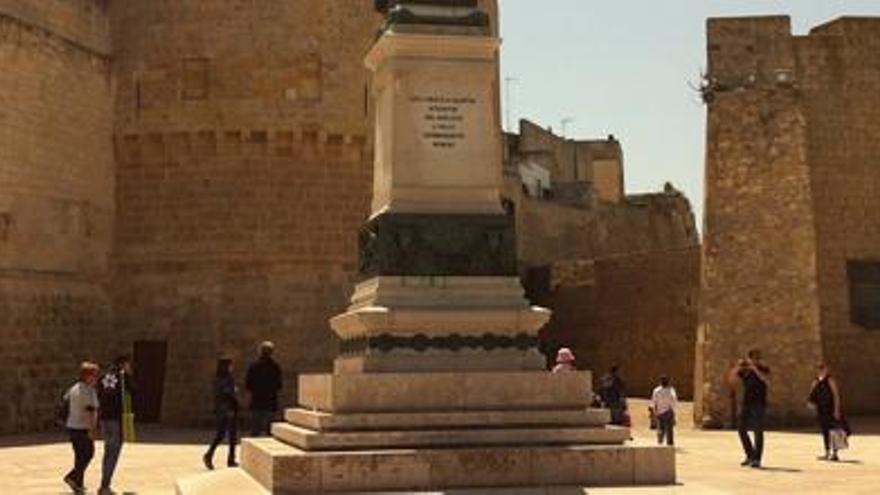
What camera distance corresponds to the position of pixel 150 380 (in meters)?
21.8

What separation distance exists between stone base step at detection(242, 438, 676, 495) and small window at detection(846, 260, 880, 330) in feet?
52.6

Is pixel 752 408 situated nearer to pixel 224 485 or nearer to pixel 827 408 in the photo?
pixel 827 408

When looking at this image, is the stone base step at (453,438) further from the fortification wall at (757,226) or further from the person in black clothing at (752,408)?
the fortification wall at (757,226)

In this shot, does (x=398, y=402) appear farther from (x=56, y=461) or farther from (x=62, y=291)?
(x=62, y=291)

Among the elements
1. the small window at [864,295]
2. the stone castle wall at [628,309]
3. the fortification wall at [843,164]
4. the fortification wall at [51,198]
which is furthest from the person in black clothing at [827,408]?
the fortification wall at [51,198]

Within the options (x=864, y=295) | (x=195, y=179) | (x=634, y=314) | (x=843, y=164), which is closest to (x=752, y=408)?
(x=864, y=295)

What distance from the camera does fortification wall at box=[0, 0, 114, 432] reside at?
20.2m

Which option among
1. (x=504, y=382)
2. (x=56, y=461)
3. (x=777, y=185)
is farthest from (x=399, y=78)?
(x=777, y=185)

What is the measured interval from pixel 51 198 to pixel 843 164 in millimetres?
15010

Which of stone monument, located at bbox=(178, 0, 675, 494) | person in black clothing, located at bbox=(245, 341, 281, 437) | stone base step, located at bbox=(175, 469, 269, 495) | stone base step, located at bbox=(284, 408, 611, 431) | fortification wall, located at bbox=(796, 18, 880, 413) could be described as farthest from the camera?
fortification wall, located at bbox=(796, 18, 880, 413)

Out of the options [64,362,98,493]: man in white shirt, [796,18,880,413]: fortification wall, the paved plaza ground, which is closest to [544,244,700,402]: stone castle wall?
[796,18,880,413]: fortification wall

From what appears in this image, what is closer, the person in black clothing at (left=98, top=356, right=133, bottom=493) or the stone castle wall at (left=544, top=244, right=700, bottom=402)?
the person in black clothing at (left=98, top=356, right=133, bottom=493)

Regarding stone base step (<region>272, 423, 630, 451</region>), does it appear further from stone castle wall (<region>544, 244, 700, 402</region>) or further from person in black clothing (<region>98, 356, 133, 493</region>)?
stone castle wall (<region>544, 244, 700, 402</region>)

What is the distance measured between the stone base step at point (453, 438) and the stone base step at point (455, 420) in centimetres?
5
